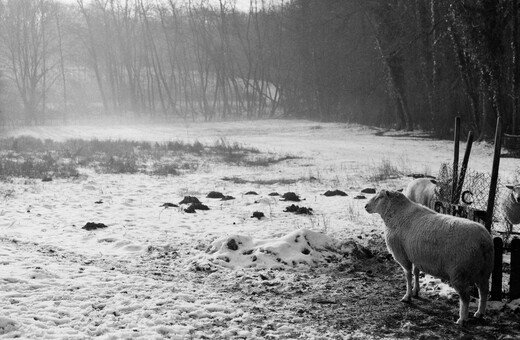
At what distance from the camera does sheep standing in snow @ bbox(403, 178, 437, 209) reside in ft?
33.1

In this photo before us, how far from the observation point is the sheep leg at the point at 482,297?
5.70 metres

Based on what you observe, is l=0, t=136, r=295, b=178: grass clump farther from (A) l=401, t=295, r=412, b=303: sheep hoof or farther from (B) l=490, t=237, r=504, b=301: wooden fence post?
(B) l=490, t=237, r=504, b=301: wooden fence post

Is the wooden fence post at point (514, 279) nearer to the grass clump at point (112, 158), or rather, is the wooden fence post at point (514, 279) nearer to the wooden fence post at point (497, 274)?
the wooden fence post at point (497, 274)

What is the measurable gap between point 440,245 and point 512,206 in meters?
3.90

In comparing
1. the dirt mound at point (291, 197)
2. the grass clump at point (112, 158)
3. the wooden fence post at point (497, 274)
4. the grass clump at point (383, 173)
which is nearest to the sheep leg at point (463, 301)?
the wooden fence post at point (497, 274)

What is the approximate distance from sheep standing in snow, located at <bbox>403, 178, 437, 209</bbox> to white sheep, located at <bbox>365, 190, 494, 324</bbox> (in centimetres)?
314

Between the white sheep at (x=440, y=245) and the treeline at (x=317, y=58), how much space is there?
1918 cm

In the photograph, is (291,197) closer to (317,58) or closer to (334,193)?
(334,193)

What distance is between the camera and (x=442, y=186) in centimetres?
902

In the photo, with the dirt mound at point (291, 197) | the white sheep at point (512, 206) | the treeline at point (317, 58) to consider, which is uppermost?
the treeline at point (317, 58)

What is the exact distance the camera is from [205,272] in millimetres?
7855

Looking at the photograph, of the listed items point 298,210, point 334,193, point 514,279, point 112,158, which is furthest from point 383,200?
point 112,158

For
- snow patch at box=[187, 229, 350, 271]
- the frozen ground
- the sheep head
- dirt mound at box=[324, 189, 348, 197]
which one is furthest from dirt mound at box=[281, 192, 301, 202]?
the sheep head

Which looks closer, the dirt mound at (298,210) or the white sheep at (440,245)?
the white sheep at (440,245)
